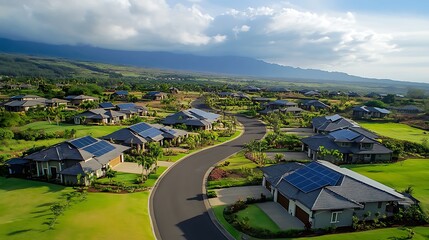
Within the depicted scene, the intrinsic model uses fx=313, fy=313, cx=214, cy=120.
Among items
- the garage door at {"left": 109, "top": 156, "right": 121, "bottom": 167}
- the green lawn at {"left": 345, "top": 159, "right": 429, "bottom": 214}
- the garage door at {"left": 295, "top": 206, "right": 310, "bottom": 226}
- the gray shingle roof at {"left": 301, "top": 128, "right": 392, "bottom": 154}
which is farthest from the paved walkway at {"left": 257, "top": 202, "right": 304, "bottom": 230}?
the garage door at {"left": 109, "top": 156, "right": 121, "bottom": 167}

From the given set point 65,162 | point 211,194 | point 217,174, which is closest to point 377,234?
point 211,194

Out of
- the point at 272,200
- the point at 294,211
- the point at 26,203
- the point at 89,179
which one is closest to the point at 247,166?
the point at 272,200

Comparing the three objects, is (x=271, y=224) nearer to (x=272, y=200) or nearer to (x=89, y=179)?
(x=272, y=200)

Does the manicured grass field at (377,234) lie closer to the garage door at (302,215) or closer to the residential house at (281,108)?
the garage door at (302,215)

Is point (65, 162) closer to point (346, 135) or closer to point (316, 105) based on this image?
point (346, 135)

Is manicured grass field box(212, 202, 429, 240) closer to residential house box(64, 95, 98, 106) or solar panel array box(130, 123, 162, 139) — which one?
solar panel array box(130, 123, 162, 139)

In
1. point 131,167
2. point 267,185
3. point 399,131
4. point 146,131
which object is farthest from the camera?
point 399,131
